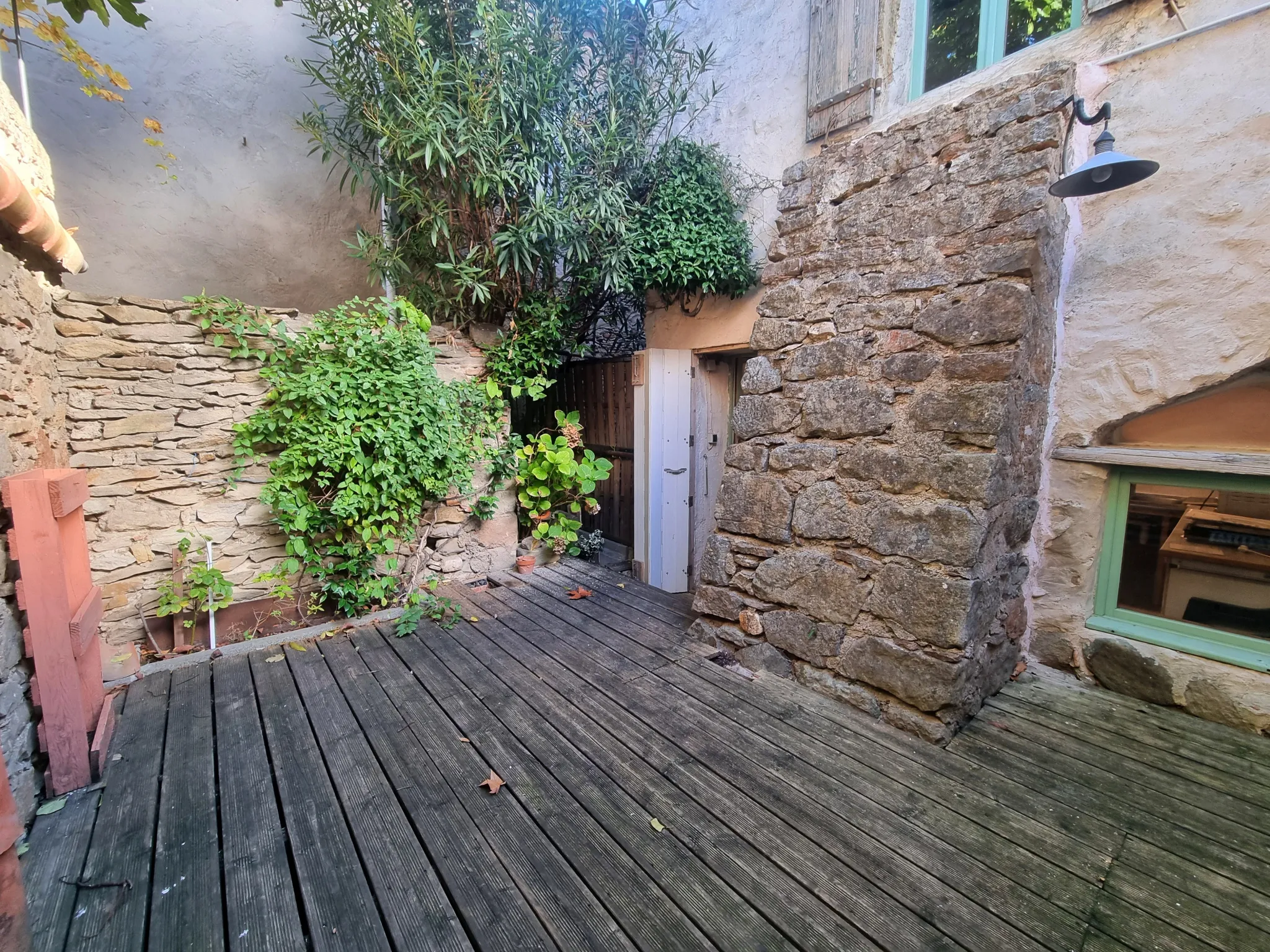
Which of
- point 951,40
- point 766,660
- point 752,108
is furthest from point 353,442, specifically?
point 951,40

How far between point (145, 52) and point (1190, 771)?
6.85 meters

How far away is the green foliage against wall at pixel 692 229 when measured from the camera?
131 inches

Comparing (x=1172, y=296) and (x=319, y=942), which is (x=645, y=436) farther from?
(x=319, y=942)

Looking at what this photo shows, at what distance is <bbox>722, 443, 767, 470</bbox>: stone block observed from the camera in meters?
2.76

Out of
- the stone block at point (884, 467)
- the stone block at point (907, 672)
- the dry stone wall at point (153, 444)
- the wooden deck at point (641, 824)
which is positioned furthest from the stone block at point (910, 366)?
the dry stone wall at point (153, 444)

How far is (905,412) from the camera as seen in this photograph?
7.50 feet

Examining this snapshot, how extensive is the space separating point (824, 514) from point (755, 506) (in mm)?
365

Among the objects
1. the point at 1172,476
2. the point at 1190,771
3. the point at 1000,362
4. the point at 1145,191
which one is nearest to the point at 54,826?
the point at 1000,362

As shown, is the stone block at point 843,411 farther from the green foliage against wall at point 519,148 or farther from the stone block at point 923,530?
the green foliage against wall at point 519,148

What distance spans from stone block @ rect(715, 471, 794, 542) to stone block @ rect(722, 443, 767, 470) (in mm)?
41

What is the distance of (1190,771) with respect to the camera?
1.90 m

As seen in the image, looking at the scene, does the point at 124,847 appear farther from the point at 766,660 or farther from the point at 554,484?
the point at 554,484

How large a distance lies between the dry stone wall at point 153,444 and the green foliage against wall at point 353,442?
0.15m

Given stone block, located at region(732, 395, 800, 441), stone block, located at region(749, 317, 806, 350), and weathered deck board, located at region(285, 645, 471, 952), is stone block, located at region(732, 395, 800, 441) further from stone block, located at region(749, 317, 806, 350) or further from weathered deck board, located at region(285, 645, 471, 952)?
weathered deck board, located at region(285, 645, 471, 952)
